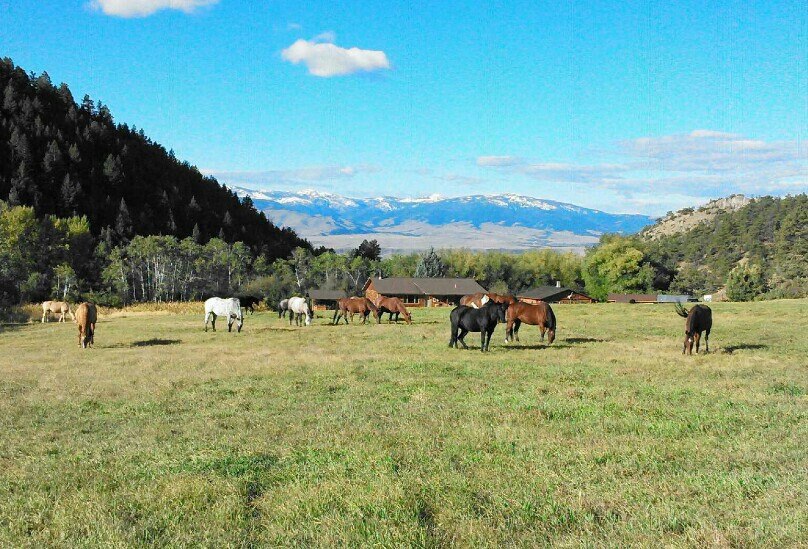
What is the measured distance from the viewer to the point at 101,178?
498ft

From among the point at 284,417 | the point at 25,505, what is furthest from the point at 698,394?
the point at 25,505

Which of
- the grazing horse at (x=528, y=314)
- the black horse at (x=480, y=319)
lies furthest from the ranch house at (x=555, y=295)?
the black horse at (x=480, y=319)

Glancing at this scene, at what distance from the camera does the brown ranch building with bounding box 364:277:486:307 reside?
A: 10325 centimetres

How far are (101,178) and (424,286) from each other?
94.2 meters

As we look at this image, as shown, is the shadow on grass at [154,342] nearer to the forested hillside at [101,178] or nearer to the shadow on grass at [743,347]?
the shadow on grass at [743,347]

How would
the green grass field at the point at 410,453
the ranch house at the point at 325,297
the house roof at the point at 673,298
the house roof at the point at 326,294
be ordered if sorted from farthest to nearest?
the house roof at the point at 673,298, the ranch house at the point at 325,297, the house roof at the point at 326,294, the green grass field at the point at 410,453

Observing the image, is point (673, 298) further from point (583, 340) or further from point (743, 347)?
point (743, 347)

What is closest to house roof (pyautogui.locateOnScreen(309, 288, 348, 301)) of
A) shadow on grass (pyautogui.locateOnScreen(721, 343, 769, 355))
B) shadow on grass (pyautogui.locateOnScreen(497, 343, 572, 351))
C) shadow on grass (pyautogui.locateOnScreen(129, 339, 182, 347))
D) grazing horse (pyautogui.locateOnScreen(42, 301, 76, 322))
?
grazing horse (pyautogui.locateOnScreen(42, 301, 76, 322))

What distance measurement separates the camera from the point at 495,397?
13984 mm

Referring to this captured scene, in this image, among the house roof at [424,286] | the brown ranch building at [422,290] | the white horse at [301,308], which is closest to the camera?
the white horse at [301,308]

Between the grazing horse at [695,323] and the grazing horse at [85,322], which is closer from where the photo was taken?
the grazing horse at [695,323]

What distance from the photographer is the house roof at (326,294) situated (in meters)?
107

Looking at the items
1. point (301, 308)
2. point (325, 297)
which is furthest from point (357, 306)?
point (325, 297)

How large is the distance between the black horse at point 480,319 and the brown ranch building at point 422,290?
77.2 m
